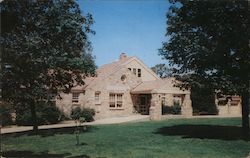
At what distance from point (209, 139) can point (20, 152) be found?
8100mm

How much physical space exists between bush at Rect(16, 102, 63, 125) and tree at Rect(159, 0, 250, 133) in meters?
12.7

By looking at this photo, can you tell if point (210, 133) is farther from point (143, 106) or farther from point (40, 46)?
point (143, 106)

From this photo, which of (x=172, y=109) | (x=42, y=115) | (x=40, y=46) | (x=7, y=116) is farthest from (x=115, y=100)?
(x=40, y=46)

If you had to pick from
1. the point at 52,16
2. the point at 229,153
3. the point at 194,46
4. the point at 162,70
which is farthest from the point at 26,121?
the point at 162,70

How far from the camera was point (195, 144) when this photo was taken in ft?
39.9

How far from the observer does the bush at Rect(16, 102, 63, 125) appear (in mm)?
22766

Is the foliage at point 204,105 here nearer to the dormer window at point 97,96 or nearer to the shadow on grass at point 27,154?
the dormer window at point 97,96

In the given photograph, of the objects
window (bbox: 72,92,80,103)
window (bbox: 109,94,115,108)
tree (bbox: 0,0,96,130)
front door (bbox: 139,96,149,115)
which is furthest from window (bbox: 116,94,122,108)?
tree (bbox: 0,0,96,130)

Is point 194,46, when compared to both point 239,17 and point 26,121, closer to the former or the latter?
point 239,17

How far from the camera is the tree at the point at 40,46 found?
10.3 metres

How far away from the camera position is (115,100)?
29219 mm

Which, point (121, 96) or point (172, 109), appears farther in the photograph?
point (172, 109)

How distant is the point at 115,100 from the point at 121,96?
0.99 meters

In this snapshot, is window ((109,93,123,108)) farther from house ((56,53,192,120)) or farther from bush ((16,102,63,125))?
bush ((16,102,63,125))
